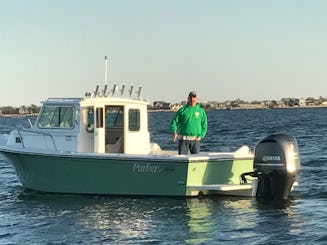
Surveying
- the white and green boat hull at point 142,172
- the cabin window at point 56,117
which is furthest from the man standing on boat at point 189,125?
the cabin window at point 56,117

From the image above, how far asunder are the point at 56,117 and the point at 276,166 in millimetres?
5461

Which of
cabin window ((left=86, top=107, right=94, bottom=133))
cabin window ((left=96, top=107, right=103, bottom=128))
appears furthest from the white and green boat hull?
cabin window ((left=96, top=107, right=103, bottom=128))

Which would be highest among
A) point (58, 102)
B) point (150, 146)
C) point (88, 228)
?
point (58, 102)

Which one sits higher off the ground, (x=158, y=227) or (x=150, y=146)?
(x=150, y=146)

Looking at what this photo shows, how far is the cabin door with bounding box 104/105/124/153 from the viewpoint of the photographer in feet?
49.5

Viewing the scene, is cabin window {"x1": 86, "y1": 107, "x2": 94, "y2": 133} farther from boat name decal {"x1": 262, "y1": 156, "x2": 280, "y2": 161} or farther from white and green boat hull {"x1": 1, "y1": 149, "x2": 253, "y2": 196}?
boat name decal {"x1": 262, "y1": 156, "x2": 280, "y2": 161}

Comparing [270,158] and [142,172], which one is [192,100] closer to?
[142,172]

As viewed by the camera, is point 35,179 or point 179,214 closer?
point 179,214

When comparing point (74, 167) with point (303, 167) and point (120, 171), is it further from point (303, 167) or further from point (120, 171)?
point (303, 167)

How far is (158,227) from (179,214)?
1213 mm

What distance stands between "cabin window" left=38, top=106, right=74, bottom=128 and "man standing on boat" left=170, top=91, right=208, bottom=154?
2575 millimetres

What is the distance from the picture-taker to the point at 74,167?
1405 centimetres

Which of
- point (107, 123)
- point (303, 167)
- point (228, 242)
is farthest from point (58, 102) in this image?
point (303, 167)

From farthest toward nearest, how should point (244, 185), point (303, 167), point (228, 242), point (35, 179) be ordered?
point (303, 167)
point (35, 179)
point (244, 185)
point (228, 242)
